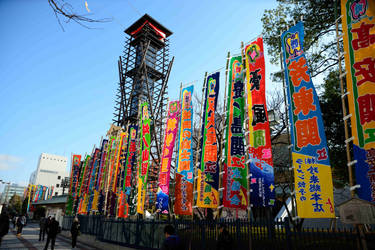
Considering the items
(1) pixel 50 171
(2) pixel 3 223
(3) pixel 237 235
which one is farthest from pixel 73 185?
(1) pixel 50 171

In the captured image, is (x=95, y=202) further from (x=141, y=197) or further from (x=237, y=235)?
(x=237, y=235)

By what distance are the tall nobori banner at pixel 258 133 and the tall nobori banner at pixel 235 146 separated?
1.49 ft

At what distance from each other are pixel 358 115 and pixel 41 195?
58335 mm

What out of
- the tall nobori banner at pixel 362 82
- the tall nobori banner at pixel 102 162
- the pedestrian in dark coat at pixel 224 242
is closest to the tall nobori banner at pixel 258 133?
the pedestrian in dark coat at pixel 224 242

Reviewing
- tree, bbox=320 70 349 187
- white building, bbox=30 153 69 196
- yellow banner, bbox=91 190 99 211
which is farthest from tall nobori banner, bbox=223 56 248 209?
white building, bbox=30 153 69 196

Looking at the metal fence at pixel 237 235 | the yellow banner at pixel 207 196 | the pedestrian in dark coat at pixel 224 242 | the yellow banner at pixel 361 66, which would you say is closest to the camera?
the metal fence at pixel 237 235

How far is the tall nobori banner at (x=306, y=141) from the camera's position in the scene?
5.93 metres

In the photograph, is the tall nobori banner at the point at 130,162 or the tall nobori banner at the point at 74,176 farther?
the tall nobori banner at the point at 74,176

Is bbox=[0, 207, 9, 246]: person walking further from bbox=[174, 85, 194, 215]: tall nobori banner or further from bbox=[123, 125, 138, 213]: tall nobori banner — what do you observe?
bbox=[123, 125, 138, 213]: tall nobori banner

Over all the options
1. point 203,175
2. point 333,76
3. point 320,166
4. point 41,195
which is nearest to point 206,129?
point 203,175

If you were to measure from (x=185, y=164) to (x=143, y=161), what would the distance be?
383 centimetres

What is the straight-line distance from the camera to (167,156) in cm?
1135

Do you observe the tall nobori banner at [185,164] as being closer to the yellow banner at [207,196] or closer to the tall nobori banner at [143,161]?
the yellow banner at [207,196]

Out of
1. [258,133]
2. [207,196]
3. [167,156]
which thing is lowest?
[207,196]
